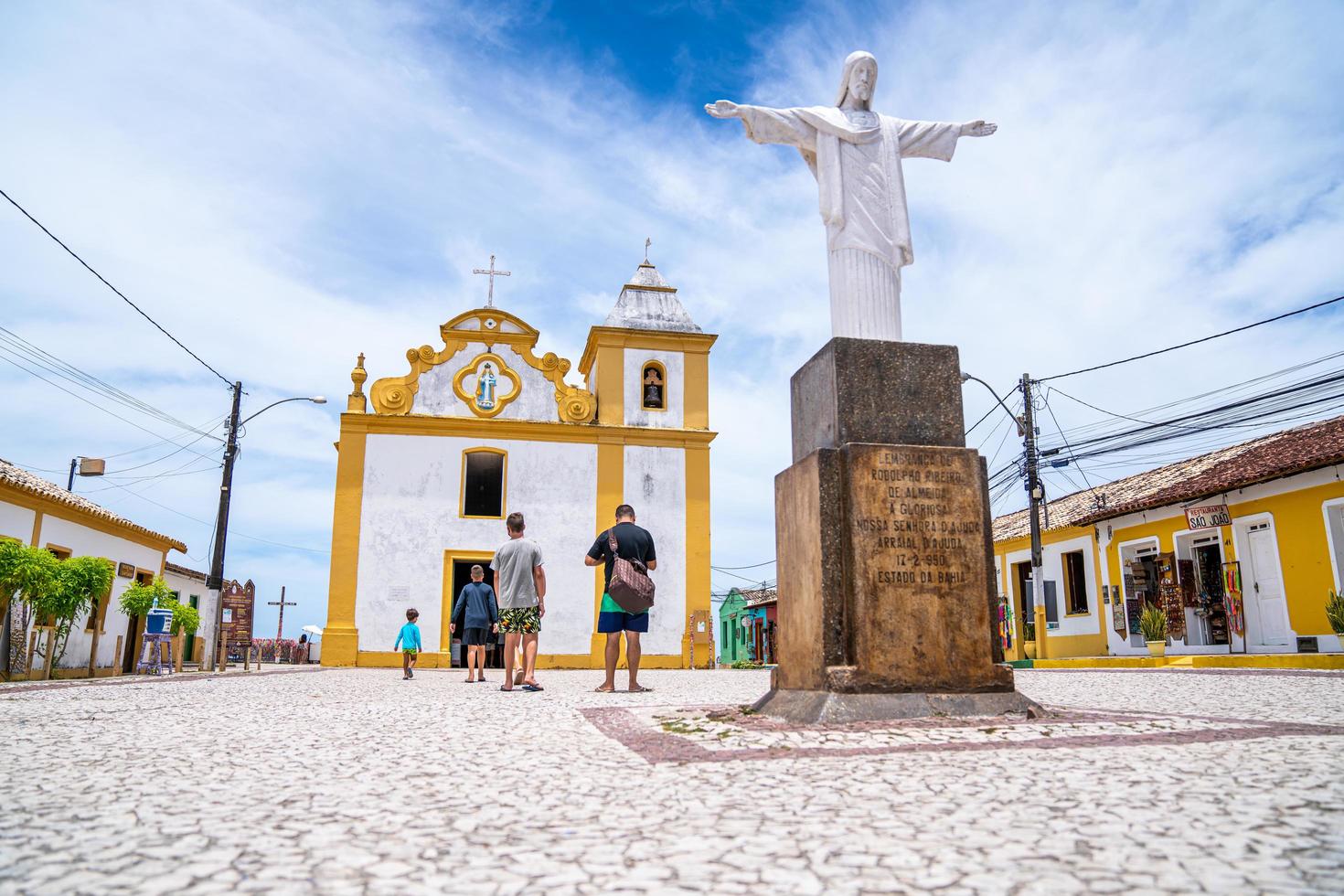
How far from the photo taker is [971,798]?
2643 mm

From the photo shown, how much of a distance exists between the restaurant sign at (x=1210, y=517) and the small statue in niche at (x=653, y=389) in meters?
10.6

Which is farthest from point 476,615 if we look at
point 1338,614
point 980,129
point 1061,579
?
point 1061,579

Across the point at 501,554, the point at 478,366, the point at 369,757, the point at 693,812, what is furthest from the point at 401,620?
the point at 693,812

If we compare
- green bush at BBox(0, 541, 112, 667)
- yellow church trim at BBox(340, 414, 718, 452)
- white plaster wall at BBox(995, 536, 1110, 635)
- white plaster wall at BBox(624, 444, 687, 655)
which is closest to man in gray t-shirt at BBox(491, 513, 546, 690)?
green bush at BBox(0, 541, 112, 667)

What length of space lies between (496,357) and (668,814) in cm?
1840

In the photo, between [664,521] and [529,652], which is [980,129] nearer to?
[529,652]

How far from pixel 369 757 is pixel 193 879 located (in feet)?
5.55

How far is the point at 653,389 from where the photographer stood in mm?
20734

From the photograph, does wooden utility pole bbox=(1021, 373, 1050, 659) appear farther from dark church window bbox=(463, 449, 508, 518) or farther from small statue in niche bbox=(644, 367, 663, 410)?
dark church window bbox=(463, 449, 508, 518)

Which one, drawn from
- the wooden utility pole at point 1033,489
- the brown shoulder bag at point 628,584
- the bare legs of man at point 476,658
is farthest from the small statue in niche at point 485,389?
the brown shoulder bag at point 628,584

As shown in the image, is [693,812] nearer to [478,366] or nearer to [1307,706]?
[1307,706]

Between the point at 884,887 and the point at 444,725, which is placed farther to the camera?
the point at 444,725

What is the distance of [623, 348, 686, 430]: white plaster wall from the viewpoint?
66.7 feet

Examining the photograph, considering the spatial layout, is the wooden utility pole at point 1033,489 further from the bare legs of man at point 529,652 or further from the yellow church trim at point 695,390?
the bare legs of man at point 529,652
